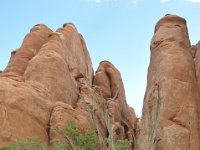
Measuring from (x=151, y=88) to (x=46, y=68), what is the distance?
13.0 meters

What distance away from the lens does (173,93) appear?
31.1m

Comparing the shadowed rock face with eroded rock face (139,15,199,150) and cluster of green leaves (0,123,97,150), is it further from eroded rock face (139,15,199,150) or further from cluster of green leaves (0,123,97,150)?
eroded rock face (139,15,199,150)

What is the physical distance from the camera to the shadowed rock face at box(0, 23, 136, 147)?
1254 inches

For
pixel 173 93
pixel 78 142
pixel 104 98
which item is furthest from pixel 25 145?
pixel 173 93

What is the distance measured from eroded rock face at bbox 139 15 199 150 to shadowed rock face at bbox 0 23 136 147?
361 centimetres

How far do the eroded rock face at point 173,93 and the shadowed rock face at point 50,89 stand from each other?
11.9 ft

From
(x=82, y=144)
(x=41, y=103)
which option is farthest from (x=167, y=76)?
(x=41, y=103)

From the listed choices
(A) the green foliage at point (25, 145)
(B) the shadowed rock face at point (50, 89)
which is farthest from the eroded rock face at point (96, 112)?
(A) the green foliage at point (25, 145)

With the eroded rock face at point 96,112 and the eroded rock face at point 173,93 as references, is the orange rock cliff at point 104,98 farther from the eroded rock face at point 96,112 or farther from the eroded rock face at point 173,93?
the eroded rock face at point 96,112

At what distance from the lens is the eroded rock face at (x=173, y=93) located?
2922 cm

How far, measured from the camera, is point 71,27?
5978cm

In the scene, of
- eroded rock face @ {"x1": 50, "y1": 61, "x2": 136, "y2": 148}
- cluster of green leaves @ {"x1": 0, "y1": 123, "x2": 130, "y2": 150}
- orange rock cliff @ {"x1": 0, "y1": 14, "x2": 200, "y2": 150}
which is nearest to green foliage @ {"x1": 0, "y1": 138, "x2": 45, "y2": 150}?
cluster of green leaves @ {"x1": 0, "y1": 123, "x2": 130, "y2": 150}

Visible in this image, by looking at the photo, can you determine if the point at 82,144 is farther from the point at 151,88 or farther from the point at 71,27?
the point at 71,27

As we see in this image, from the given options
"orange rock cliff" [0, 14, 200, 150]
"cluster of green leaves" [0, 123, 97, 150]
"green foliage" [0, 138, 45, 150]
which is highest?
"orange rock cliff" [0, 14, 200, 150]
